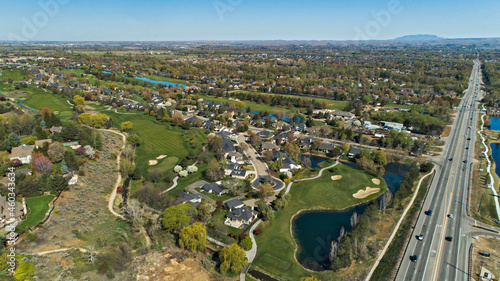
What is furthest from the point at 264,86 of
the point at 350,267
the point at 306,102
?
the point at 350,267

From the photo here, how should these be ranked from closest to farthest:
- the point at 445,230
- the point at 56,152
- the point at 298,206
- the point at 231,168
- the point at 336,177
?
the point at 445,230
the point at 298,206
the point at 56,152
the point at 336,177
the point at 231,168

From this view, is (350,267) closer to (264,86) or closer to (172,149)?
(172,149)

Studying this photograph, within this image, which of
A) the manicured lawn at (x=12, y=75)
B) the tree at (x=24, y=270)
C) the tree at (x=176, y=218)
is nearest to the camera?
the tree at (x=24, y=270)

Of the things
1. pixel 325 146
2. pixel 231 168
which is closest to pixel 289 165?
pixel 231 168

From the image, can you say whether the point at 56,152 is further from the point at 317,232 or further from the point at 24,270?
the point at 317,232

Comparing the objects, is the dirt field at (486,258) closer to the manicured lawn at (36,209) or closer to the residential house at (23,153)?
the manicured lawn at (36,209)

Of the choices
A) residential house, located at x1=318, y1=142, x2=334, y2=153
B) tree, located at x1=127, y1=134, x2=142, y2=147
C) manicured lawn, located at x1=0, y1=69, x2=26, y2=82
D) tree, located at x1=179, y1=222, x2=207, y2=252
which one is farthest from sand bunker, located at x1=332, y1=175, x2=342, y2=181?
manicured lawn, located at x1=0, y1=69, x2=26, y2=82

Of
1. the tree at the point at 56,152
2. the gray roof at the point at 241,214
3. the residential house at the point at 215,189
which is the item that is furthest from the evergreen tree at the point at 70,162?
the gray roof at the point at 241,214
